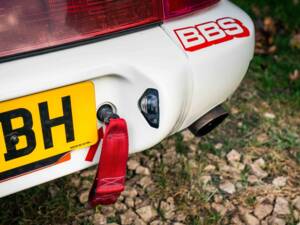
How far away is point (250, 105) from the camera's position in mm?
2760

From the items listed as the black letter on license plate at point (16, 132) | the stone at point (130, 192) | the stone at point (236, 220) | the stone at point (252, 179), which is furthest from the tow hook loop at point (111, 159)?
the stone at point (252, 179)

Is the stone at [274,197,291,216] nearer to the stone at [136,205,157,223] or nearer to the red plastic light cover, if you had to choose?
the stone at [136,205,157,223]

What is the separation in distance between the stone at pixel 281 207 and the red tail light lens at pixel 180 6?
1008mm

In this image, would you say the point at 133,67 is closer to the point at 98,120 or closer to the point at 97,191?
the point at 98,120

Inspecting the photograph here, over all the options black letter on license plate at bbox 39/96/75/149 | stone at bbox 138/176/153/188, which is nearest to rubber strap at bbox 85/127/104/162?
black letter on license plate at bbox 39/96/75/149

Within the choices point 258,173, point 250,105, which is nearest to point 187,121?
point 258,173

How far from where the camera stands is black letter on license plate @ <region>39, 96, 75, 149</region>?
1.33 meters

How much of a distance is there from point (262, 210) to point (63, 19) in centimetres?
129

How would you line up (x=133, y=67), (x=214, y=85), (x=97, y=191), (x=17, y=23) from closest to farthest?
(x=17, y=23) → (x=133, y=67) → (x=97, y=191) → (x=214, y=85)

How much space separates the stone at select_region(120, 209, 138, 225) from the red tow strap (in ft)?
1.62

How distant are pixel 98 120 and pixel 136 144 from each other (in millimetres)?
162

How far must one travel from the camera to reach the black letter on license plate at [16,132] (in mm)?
1289

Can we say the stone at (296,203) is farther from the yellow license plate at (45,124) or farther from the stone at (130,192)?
the yellow license plate at (45,124)

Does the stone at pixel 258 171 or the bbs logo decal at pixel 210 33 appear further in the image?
the stone at pixel 258 171
